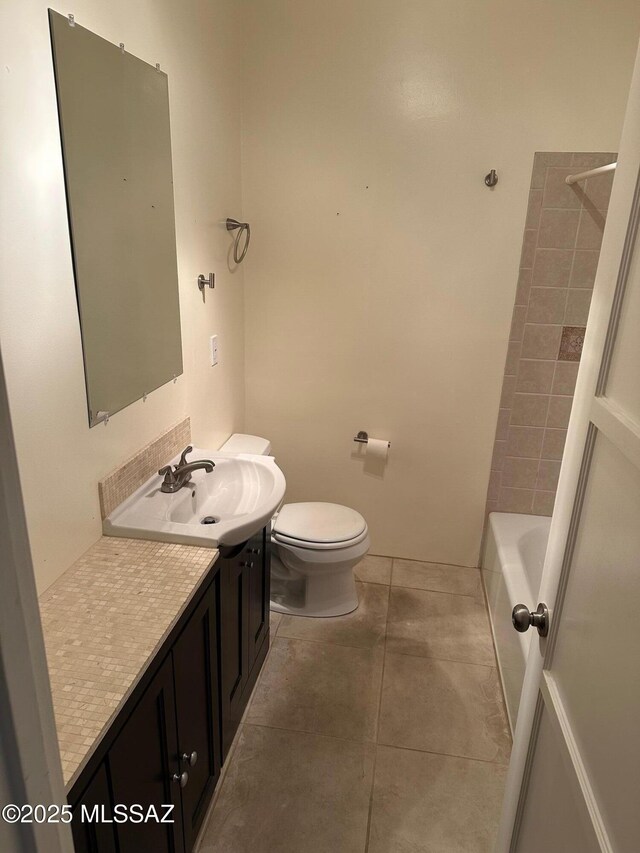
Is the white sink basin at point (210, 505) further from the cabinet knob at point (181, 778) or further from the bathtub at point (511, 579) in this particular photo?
the bathtub at point (511, 579)

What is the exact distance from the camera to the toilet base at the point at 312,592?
2602mm

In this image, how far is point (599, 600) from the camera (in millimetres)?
898

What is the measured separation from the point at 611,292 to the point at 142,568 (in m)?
1.20

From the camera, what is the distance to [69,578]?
1.40 metres

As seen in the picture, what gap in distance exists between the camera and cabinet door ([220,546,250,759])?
5.45 feet

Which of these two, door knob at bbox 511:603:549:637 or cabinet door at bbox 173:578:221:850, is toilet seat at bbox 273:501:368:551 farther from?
door knob at bbox 511:603:549:637

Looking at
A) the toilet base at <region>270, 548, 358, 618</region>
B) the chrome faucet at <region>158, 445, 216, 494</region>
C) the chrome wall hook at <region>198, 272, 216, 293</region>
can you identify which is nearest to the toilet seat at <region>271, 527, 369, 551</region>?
the toilet base at <region>270, 548, 358, 618</region>

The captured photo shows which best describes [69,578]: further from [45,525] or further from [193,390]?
[193,390]

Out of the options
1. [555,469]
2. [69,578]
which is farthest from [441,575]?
[69,578]

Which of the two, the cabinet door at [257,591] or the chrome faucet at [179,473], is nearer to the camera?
the chrome faucet at [179,473]

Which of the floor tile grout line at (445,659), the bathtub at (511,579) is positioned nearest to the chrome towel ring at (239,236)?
the bathtub at (511,579)

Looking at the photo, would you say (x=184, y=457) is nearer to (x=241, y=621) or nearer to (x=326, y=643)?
(x=241, y=621)

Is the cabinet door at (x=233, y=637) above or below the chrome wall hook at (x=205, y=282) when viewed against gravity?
below

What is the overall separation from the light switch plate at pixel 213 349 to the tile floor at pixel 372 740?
1183 millimetres
